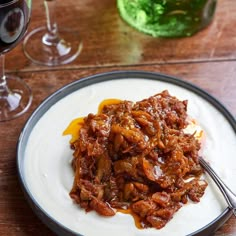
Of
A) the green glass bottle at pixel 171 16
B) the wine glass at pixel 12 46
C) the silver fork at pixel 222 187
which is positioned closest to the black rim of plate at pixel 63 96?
the silver fork at pixel 222 187

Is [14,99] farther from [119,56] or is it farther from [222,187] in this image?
[222,187]

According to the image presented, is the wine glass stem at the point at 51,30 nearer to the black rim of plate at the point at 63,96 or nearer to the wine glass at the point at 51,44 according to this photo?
the wine glass at the point at 51,44

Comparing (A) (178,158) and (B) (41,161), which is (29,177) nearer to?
(B) (41,161)

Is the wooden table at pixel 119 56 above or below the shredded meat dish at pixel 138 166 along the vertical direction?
below

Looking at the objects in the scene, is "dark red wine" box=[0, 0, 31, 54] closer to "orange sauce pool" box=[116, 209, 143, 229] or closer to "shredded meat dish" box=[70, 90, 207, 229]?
"shredded meat dish" box=[70, 90, 207, 229]

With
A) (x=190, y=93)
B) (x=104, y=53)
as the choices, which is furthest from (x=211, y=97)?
(x=104, y=53)

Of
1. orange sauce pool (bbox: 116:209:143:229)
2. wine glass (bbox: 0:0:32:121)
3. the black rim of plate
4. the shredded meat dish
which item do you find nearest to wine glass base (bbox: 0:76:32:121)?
wine glass (bbox: 0:0:32:121)
